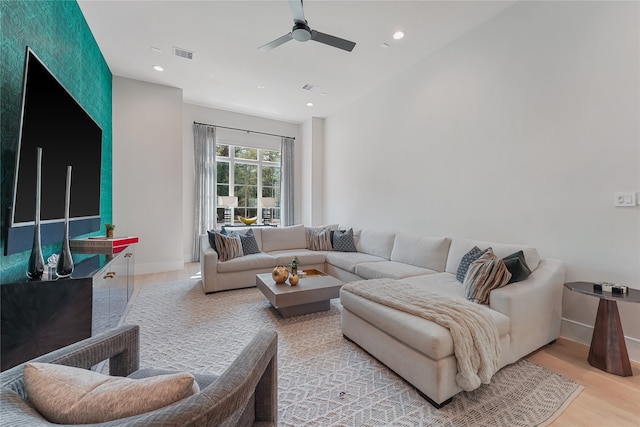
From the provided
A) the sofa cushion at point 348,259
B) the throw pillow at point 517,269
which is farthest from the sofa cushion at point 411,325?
the sofa cushion at point 348,259

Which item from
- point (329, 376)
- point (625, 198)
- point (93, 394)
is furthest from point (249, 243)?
point (625, 198)

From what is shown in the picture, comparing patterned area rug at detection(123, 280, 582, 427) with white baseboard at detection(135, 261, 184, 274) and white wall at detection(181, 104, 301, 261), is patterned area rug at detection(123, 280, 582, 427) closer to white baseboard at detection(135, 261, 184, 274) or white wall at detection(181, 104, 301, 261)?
white baseboard at detection(135, 261, 184, 274)

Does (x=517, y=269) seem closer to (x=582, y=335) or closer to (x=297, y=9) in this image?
(x=582, y=335)

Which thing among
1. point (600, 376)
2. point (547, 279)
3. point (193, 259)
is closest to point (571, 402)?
→ point (600, 376)

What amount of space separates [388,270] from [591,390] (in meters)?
1.84

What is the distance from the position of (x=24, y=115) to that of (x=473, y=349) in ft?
10.4

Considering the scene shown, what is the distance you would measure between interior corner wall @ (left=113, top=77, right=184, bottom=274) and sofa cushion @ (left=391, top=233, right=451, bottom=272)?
3.92 m

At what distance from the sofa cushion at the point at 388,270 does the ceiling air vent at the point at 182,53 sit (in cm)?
374

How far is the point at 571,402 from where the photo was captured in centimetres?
167

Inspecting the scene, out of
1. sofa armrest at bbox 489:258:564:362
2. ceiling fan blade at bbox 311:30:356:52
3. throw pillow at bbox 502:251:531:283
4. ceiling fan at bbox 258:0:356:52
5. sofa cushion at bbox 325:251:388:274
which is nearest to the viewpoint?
sofa armrest at bbox 489:258:564:362

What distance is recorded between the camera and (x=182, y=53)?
12.3 ft

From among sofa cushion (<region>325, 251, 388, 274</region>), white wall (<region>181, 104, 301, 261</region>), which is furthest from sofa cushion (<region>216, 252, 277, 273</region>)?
white wall (<region>181, 104, 301, 261</region>)

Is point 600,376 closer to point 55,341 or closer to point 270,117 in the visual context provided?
point 55,341

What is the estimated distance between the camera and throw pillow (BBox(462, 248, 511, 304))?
2162 mm
